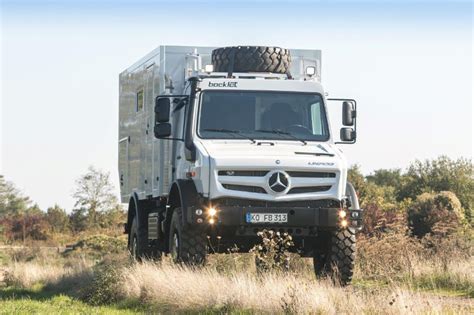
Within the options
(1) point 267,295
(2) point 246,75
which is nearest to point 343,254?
(2) point 246,75

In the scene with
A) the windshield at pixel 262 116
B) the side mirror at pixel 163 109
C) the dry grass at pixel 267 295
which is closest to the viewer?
the dry grass at pixel 267 295

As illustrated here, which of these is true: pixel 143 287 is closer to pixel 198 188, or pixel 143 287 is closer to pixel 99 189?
pixel 198 188

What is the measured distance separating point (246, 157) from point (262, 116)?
4.79 feet

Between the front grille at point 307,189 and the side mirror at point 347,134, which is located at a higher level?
the side mirror at point 347,134

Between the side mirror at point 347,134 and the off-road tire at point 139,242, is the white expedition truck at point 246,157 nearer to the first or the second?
the side mirror at point 347,134

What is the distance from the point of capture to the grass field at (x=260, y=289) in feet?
44.0

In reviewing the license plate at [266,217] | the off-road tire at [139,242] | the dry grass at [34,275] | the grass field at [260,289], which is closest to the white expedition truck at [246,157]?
the license plate at [266,217]

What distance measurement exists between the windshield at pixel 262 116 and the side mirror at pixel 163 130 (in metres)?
0.51

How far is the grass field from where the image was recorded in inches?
528

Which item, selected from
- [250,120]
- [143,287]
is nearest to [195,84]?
[250,120]

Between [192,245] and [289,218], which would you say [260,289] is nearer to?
[289,218]

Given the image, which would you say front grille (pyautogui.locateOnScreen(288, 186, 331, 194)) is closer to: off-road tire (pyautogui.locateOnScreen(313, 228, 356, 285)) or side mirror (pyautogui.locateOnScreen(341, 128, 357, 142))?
off-road tire (pyautogui.locateOnScreen(313, 228, 356, 285))

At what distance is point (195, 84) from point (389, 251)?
597 centimetres

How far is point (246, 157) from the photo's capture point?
672 inches
